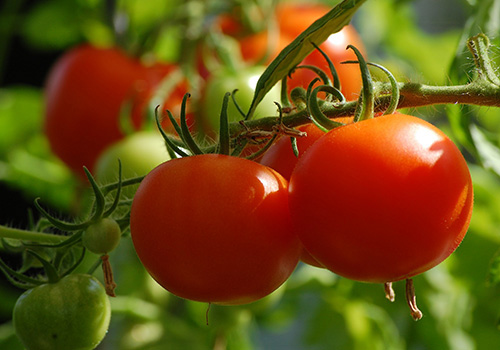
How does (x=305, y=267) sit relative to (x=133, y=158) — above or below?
below

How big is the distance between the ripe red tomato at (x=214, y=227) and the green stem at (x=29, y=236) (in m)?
0.09

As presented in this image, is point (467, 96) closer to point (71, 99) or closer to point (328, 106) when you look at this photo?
point (328, 106)

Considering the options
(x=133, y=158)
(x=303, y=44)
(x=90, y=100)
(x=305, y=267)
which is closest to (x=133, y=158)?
(x=133, y=158)

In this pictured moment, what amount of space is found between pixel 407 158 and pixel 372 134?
0.02 metres

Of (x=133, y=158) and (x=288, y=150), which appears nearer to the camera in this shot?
(x=288, y=150)

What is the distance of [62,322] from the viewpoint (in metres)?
0.47

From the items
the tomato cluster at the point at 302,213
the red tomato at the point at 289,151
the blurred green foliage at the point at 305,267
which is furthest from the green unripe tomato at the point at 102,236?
the blurred green foliage at the point at 305,267

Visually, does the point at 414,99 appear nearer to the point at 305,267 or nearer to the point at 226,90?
the point at 226,90

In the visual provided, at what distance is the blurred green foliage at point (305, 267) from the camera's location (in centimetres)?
81

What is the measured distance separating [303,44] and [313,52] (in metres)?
0.39

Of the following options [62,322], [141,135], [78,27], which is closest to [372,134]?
[62,322]

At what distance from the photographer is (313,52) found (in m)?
0.84

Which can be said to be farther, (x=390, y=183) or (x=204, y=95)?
(x=204, y=95)

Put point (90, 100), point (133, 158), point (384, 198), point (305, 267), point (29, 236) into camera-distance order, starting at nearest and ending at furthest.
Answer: point (384, 198), point (29, 236), point (133, 158), point (90, 100), point (305, 267)
